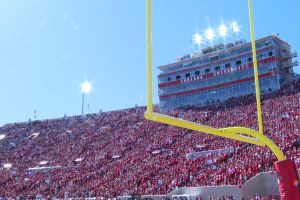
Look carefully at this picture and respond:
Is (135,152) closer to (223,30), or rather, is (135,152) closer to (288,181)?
(223,30)

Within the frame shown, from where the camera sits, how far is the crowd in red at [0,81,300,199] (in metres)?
18.8

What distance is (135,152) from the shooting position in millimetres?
27969

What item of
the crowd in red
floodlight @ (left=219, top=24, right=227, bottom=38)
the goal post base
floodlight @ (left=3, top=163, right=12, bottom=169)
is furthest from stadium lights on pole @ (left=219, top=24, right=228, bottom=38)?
the goal post base

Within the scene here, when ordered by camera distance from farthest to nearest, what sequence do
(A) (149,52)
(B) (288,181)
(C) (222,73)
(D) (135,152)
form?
(C) (222,73) < (D) (135,152) < (B) (288,181) < (A) (149,52)

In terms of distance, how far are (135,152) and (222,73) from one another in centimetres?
1095

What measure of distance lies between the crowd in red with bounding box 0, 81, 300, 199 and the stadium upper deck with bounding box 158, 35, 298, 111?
1605 millimetres

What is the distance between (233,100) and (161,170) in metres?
12.7

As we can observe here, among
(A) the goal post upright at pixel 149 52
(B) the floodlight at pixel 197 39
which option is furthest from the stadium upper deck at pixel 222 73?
(A) the goal post upright at pixel 149 52

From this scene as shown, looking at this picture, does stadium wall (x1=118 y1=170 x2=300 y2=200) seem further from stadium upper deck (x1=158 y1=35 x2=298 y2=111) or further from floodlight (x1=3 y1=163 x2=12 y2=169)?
floodlight (x1=3 y1=163 x2=12 y2=169)

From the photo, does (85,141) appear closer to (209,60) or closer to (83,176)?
(83,176)

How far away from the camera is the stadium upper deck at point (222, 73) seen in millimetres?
32156

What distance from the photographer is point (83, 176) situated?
25.9 m

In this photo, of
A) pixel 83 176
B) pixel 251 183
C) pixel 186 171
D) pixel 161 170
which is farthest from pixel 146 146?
pixel 251 183

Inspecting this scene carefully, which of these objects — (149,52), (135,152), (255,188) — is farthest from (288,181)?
(135,152)
